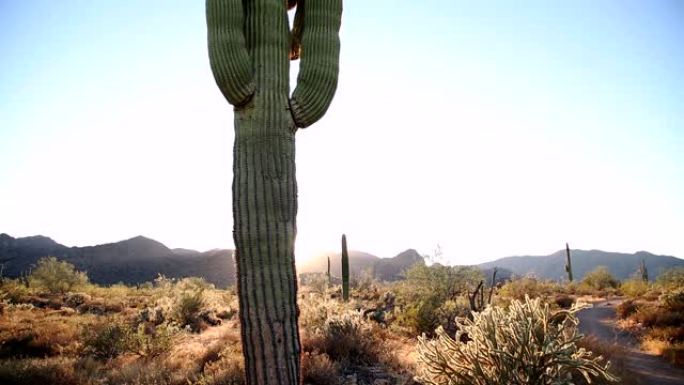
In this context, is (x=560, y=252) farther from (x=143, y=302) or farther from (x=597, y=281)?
(x=143, y=302)

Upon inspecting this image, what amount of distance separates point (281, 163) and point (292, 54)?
184 cm

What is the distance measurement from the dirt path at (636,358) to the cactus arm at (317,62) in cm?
619

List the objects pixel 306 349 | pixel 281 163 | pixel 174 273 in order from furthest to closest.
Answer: pixel 174 273 < pixel 306 349 < pixel 281 163

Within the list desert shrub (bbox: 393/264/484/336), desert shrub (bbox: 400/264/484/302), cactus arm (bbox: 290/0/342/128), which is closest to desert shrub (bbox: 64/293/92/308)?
desert shrub (bbox: 393/264/484/336)

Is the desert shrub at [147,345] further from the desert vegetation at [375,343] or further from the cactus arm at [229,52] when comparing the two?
the cactus arm at [229,52]

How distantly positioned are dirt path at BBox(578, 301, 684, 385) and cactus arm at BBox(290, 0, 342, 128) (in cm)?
619

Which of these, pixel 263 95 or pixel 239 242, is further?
pixel 263 95

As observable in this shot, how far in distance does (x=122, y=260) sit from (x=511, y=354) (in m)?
61.3

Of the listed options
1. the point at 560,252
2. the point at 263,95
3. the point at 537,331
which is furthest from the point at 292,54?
the point at 560,252

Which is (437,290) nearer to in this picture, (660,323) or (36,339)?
(660,323)

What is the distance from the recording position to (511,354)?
335 cm

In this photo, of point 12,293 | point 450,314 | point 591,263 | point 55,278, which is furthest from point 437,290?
point 591,263

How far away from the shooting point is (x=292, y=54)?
5418 mm

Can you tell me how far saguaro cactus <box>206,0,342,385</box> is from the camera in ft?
12.6
